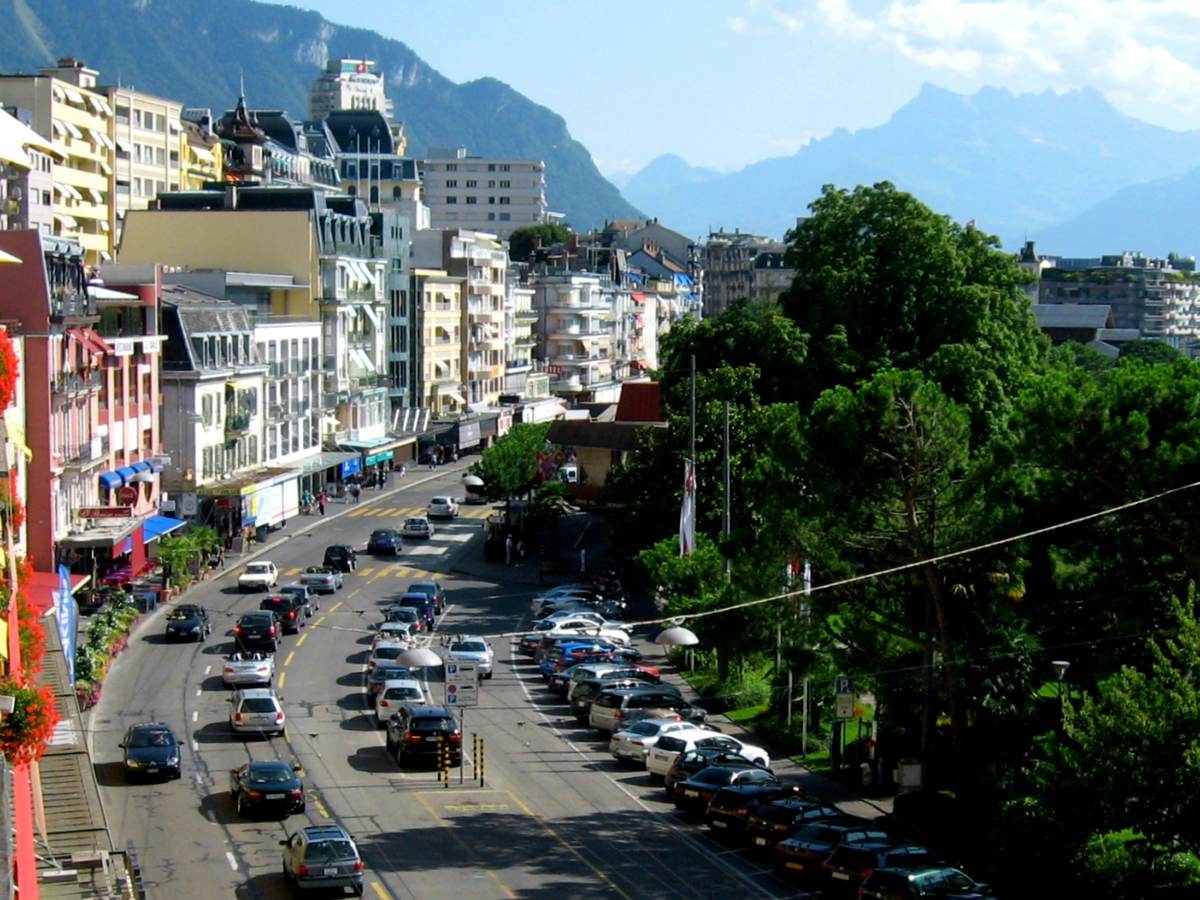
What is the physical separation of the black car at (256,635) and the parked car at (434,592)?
29.2 feet

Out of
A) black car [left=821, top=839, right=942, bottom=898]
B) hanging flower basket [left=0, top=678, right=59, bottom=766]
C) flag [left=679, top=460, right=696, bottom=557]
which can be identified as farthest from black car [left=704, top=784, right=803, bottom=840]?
hanging flower basket [left=0, top=678, right=59, bottom=766]

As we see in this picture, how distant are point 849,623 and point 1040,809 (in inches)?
340

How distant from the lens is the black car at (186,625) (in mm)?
58375

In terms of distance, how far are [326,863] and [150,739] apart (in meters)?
11.4

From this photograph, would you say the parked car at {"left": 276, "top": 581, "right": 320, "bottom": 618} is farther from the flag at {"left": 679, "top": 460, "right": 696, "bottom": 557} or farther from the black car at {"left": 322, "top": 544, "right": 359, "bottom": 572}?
the flag at {"left": 679, "top": 460, "right": 696, "bottom": 557}

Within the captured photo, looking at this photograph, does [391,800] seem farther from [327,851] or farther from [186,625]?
[186,625]

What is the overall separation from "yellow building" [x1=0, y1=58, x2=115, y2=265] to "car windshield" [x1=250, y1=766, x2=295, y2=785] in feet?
235

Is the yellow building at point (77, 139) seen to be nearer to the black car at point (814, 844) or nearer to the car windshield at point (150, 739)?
the car windshield at point (150, 739)

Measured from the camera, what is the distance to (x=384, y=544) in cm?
7944

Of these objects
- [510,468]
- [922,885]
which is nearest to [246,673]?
[922,885]

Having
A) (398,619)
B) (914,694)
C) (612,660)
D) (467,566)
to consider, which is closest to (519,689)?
(612,660)

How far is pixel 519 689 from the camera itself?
178 feet

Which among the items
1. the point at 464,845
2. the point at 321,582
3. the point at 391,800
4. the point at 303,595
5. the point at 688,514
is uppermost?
the point at 688,514

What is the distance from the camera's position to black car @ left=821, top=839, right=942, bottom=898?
31906mm
